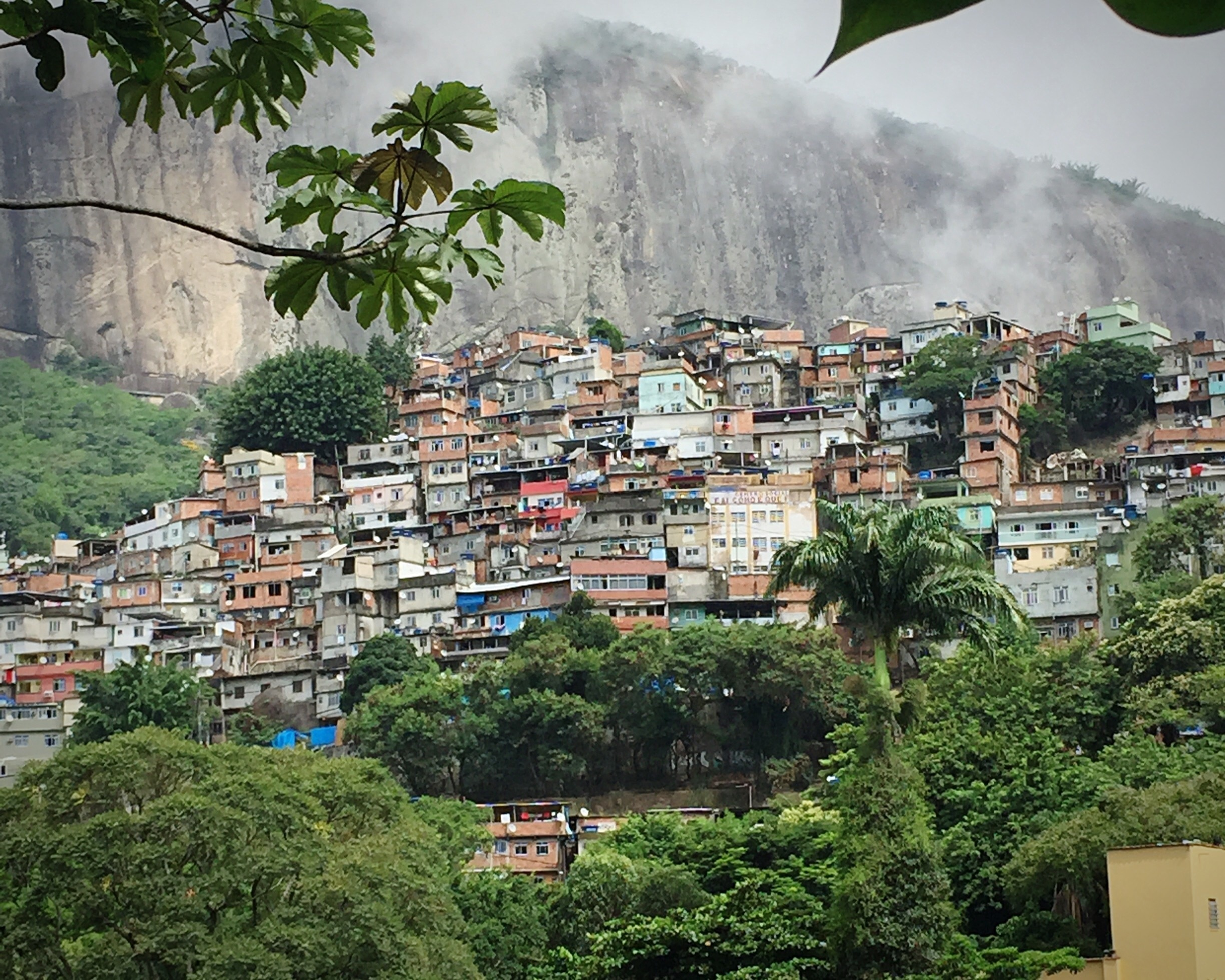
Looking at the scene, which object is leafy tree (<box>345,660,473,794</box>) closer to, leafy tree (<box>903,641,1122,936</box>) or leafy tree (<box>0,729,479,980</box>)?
leafy tree (<box>903,641,1122,936</box>)

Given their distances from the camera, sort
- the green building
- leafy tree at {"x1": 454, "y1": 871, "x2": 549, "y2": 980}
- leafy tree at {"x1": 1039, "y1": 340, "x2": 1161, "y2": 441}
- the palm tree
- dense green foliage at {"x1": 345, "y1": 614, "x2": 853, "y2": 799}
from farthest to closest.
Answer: the green building < leafy tree at {"x1": 1039, "y1": 340, "x2": 1161, "y2": 441} < dense green foliage at {"x1": 345, "y1": 614, "x2": 853, "y2": 799} < leafy tree at {"x1": 454, "y1": 871, "x2": 549, "y2": 980} < the palm tree

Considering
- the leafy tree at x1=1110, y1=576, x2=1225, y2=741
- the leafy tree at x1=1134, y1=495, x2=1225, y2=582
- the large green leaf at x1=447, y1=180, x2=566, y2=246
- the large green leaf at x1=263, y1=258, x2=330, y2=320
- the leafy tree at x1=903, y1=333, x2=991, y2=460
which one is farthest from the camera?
the leafy tree at x1=903, y1=333, x2=991, y2=460

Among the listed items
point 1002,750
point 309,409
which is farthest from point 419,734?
point 309,409

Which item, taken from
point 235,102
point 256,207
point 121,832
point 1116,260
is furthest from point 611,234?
point 235,102

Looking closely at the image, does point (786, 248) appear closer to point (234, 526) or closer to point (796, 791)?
point (234, 526)

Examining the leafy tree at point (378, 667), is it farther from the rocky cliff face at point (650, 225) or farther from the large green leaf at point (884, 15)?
the rocky cliff face at point (650, 225)

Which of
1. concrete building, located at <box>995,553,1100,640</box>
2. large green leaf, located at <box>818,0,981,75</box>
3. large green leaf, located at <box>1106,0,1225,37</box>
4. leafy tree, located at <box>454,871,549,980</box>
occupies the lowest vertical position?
leafy tree, located at <box>454,871,549,980</box>

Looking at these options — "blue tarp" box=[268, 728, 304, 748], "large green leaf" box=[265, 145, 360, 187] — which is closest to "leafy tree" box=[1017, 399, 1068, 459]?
"blue tarp" box=[268, 728, 304, 748]

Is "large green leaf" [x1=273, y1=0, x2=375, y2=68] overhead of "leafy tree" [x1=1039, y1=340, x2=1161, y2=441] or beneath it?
beneath
